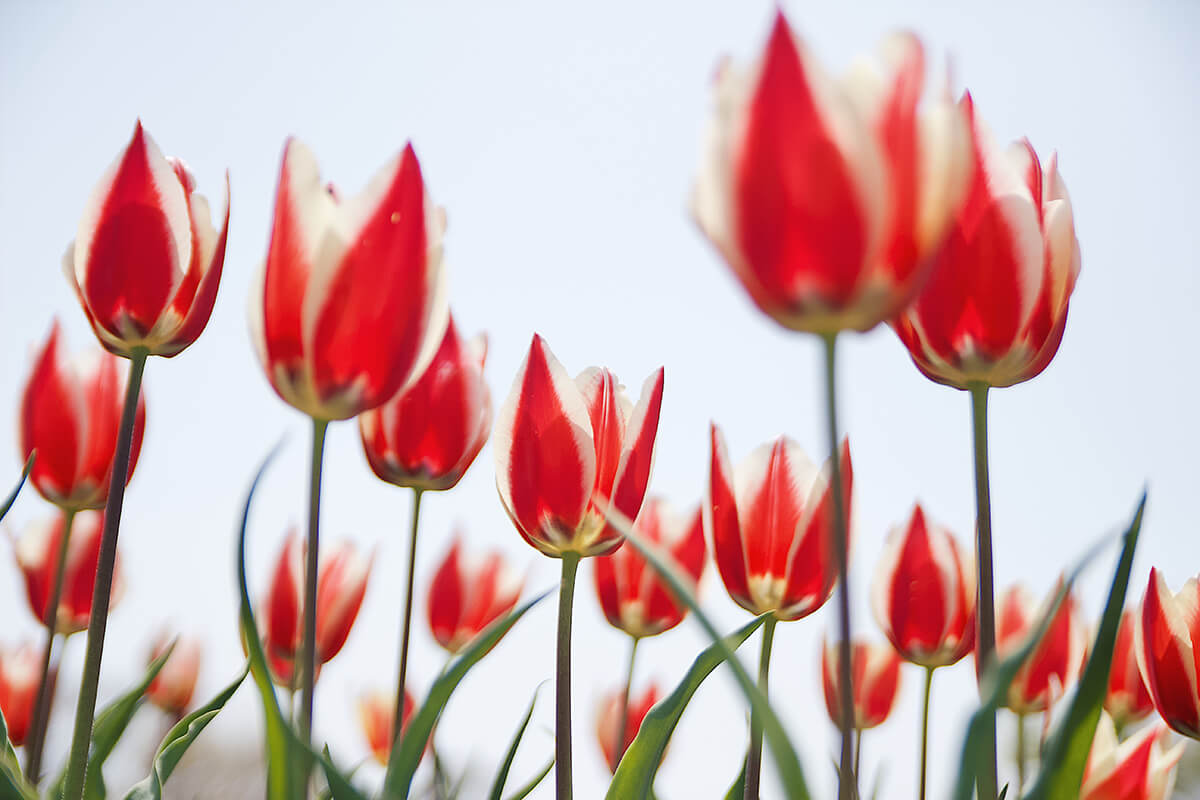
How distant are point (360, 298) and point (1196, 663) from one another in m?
1.18

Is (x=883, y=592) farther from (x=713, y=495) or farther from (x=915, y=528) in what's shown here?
(x=713, y=495)

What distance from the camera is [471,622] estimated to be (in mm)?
2236

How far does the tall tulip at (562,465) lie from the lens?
119cm

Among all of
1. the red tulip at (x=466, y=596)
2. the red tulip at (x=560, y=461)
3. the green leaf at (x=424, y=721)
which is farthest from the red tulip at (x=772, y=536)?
the red tulip at (x=466, y=596)

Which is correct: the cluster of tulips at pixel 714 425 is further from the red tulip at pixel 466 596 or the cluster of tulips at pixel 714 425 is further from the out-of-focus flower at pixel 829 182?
the red tulip at pixel 466 596

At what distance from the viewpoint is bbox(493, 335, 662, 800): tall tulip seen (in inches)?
46.9

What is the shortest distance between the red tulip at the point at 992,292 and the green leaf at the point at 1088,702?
23cm

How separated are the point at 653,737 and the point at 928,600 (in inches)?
33.2

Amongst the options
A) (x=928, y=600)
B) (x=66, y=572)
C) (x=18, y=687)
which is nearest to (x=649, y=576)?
(x=928, y=600)

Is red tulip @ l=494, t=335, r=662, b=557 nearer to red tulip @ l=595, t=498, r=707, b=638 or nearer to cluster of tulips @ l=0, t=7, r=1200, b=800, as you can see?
cluster of tulips @ l=0, t=7, r=1200, b=800

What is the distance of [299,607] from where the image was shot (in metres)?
1.83

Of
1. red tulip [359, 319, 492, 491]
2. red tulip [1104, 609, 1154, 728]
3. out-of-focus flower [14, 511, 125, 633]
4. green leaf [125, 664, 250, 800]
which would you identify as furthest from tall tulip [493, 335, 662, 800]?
red tulip [1104, 609, 1154, 728]

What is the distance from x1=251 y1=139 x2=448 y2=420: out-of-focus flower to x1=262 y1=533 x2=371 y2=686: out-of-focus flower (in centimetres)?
98

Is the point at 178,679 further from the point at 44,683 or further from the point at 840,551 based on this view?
the point at 840,551
